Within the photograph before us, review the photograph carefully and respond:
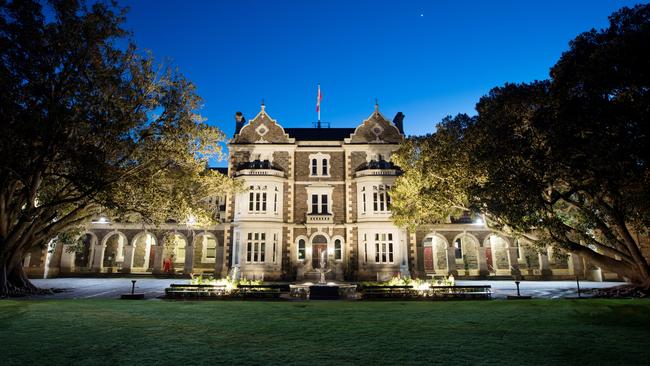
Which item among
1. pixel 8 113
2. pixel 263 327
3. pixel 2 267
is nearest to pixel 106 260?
pixel 2 267

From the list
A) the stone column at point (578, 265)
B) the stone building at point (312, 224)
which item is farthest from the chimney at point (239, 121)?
the stone column at point (578, 265)

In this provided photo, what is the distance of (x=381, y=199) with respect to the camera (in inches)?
1185

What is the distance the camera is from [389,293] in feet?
54.9

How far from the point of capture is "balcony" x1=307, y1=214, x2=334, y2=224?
1193 inches

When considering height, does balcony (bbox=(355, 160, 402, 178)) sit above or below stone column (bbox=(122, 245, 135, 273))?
above

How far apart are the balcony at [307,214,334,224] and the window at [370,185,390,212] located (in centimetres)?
376

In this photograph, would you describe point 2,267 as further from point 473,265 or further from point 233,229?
point 473,265

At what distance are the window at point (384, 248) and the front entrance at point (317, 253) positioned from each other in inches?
171

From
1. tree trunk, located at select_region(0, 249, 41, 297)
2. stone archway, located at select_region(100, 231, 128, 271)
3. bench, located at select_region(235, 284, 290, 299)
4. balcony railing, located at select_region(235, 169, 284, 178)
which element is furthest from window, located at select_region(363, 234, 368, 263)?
stone archway, located at select_region(100, 231, 128, 271)

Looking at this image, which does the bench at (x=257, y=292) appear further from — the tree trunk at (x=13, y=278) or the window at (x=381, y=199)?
the window at (x=381, y=199)

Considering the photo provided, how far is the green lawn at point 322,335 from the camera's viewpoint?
21.3 ft

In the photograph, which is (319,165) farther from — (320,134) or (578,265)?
(578,265)

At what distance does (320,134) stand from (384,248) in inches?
494

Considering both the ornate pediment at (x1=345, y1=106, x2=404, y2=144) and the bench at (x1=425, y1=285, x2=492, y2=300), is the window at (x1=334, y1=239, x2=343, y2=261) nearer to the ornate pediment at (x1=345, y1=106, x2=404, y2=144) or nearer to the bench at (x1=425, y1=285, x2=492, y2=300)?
the ornate pediment at (x1=345, y1=106, x2=404, y2=144)
